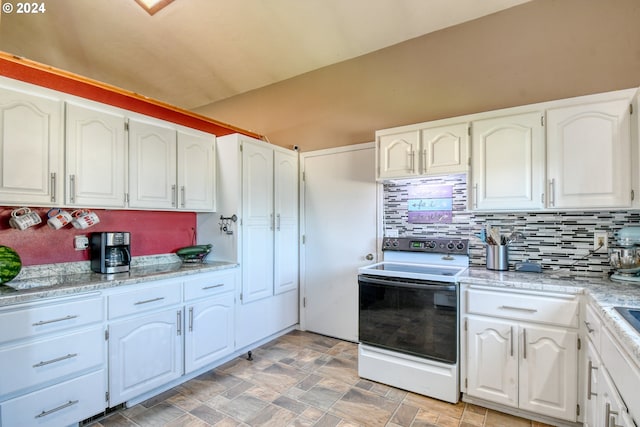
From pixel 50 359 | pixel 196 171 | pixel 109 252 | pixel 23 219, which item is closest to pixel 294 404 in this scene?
pixel 50 359

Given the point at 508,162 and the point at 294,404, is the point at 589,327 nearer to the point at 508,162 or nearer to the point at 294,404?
the point at 508,162

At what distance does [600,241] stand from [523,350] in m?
0.99

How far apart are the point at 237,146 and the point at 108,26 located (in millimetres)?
1748

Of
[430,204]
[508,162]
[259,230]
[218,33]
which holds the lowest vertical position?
[259,230]

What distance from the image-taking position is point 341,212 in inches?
129

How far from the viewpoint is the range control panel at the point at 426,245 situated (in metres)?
2.53

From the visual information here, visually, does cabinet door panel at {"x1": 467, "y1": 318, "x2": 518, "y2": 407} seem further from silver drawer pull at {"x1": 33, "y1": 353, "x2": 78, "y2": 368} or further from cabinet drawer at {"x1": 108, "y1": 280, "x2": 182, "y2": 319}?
silver drawer pull at {"x1": 33, "y1": 353, "x2": 78, "y2": 368}

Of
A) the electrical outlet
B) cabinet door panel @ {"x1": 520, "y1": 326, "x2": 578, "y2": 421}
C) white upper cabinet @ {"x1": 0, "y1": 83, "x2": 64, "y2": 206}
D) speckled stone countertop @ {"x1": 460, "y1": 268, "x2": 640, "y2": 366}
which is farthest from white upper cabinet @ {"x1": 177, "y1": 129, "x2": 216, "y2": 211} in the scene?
the electrical outlet

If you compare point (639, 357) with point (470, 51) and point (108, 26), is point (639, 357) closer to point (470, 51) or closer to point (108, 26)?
point (470, 51)

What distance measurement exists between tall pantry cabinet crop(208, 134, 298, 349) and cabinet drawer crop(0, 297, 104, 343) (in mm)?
1132

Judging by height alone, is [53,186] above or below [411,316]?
above

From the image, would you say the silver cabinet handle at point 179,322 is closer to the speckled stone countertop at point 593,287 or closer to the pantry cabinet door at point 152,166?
the pantry cabinet door at point 152,166

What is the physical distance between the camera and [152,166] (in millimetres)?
2445

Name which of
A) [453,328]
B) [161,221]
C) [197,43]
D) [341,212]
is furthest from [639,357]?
[197,43]
